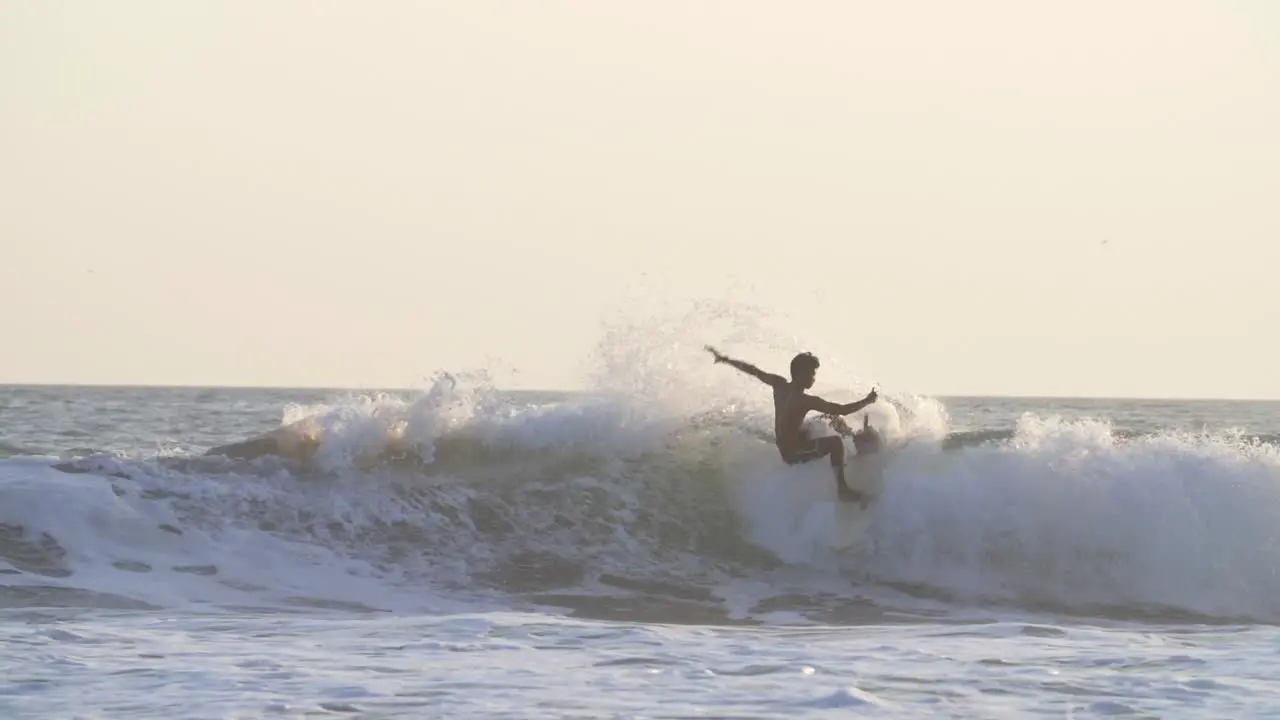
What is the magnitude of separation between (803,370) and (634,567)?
2256 mm

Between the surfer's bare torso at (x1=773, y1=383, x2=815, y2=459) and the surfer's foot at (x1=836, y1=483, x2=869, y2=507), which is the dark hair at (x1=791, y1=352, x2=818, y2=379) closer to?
the surfer's bare torso at (x1=773, y1=383, x2=815, y2=459)

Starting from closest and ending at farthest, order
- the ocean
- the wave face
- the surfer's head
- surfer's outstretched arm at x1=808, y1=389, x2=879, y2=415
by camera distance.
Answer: the ocean → the wave face → surfer's outstretched arm at x1=808, y1=389, x2=879, y2=415 → the surfer's head

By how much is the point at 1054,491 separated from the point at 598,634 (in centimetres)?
544

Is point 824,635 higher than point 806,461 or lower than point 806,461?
lower

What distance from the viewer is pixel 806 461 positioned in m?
14.1

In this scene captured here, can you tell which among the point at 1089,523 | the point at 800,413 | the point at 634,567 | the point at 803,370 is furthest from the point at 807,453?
the point at 1089,523

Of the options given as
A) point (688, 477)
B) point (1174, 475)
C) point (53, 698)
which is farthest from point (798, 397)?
point (53, 698)

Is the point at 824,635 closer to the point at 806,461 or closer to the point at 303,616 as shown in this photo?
the point at 303,616

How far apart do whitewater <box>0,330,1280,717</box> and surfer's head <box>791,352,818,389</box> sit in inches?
31.7

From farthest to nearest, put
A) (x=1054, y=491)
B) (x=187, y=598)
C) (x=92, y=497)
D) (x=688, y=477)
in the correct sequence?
(x=688, y=477) < (x=1054, y=491) < (x=92, y=497) < (x=187, y=598)

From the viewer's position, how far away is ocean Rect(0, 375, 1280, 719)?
7949 mm

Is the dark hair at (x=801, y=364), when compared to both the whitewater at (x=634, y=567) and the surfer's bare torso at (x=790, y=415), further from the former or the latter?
the whitewater at (x=634, y=567)

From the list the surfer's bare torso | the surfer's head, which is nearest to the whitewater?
the surfer's bare torso

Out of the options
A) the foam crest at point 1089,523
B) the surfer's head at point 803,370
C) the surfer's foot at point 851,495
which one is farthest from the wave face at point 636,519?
the surfer's head at point 803,370
